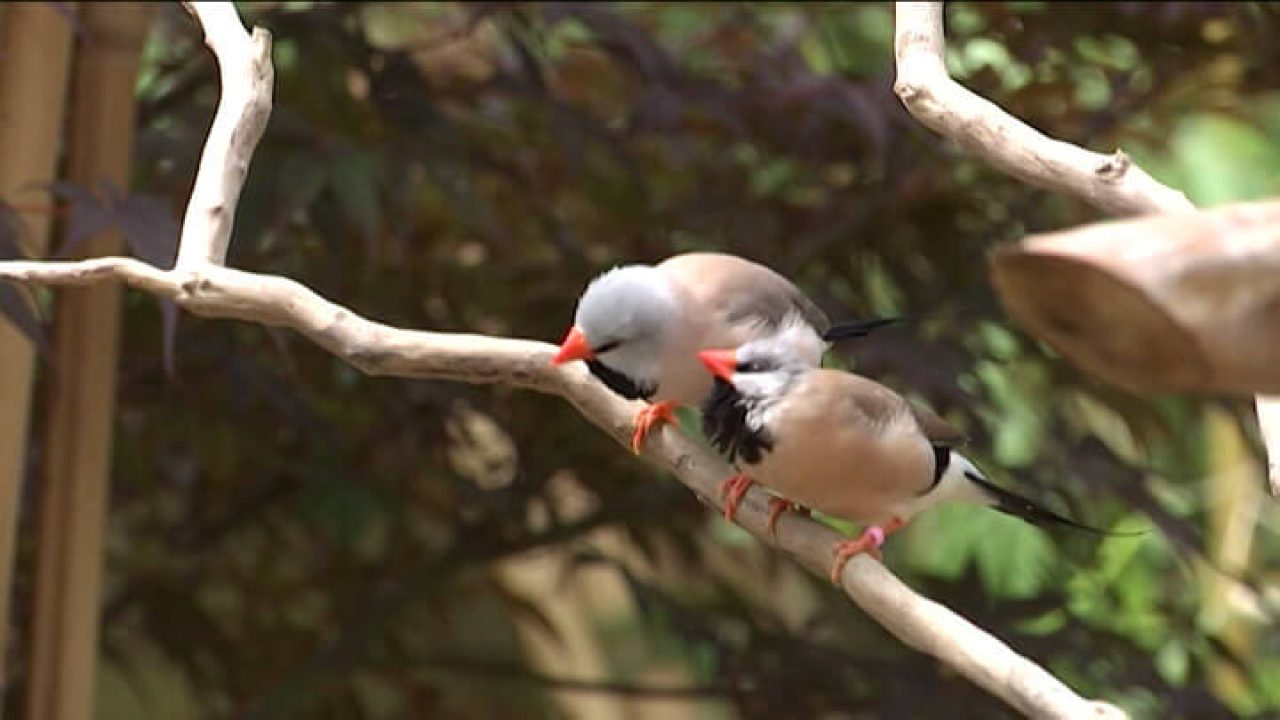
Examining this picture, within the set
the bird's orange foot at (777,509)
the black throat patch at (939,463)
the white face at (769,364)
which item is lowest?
the bird's orange foot at (777,509)

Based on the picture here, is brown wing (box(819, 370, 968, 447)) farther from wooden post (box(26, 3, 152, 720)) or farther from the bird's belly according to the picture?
wooden post (box(26, 3, 152, 720))

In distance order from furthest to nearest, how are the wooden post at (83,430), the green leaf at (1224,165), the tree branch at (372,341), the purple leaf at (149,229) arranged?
the green leaf at (1224,165)
the wooden post at (83,430)
the purple leaf at (149,229)
the tree branch at (372,341)

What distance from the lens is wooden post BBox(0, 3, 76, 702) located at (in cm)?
108

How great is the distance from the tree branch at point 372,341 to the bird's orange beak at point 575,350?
0.05ft

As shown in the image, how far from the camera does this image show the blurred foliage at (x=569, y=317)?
132 centimetres

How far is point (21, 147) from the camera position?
3.71 feet

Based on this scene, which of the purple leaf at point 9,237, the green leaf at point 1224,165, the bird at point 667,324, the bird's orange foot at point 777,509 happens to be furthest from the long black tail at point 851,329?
the green leaf at point 1224,165

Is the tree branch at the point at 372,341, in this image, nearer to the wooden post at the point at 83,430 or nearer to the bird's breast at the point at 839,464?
the bird's breast at the point at 839,464

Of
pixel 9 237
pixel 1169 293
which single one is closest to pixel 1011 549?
pixel 9 237

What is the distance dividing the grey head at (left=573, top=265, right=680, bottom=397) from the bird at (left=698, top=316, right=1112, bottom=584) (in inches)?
1.1

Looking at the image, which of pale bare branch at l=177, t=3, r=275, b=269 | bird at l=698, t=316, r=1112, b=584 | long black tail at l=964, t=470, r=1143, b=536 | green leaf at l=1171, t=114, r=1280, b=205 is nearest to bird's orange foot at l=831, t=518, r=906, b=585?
bird at l=698, t=316, r=1112, b=584

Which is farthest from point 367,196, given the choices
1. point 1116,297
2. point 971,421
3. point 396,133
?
point 1116,297

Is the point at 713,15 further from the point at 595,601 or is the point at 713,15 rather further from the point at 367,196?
the point at 595,601

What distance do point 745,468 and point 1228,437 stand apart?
69.8 inches
